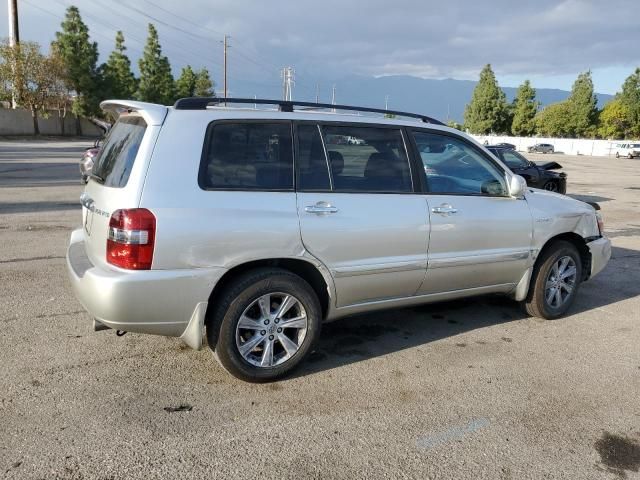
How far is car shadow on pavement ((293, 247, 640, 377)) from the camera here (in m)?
4.11

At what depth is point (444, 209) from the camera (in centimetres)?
406

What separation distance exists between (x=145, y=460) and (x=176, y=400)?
62 centimetres

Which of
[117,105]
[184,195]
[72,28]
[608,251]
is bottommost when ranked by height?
[608,251]

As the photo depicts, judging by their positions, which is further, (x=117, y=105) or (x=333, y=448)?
(x=117, y=105)

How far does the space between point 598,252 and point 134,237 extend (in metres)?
4.46

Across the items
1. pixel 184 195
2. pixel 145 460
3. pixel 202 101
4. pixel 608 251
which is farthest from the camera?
A: pixel 608 251

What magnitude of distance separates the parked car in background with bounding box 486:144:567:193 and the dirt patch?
11.9 meters

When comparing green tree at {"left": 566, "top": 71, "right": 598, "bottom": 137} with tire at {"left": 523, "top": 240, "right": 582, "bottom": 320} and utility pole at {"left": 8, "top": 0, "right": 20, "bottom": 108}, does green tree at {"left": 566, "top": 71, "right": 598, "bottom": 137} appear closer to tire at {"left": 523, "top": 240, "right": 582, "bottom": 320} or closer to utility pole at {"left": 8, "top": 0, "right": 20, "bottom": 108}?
utility pole at {"left": 8, "top": 0, "right": 20, "bottom": 108}

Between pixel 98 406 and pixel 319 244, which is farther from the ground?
pixel 319 244

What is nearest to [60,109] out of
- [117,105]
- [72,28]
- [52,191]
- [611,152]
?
[72,28]

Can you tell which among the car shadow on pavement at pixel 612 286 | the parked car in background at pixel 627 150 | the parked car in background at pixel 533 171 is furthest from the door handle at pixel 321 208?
the parked car in background at pixel 627 150

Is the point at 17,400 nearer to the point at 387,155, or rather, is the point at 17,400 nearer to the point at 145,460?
the point at 145,460

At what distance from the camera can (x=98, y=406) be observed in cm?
321

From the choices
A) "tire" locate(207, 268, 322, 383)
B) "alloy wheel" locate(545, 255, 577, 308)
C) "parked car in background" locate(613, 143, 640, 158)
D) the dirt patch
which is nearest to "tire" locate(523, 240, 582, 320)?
"alloy wheel" locate(545, 255, 577, 308)
